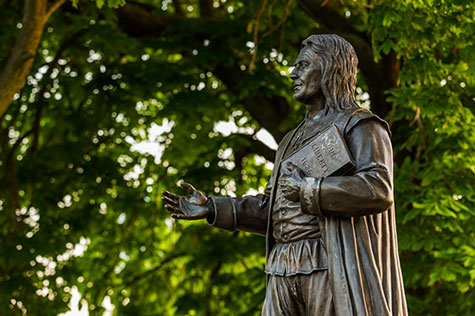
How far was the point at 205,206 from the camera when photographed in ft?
19.0

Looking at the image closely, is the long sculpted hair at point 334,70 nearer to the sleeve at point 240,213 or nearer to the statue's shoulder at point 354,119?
the statue's shoulder at point 354,119

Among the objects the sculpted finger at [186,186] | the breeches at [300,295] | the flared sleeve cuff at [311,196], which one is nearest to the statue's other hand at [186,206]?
the sculpted finger at [186,186]

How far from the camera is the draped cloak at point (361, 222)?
5.09m

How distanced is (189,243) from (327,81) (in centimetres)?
760

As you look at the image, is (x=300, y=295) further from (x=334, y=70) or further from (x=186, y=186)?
(x=334, y=70)

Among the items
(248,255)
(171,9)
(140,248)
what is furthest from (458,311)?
(171,9)

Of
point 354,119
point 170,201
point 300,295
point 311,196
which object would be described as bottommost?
point 300,295

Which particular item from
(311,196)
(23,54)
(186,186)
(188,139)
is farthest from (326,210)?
(188,139)

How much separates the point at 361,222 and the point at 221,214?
3.08 ft

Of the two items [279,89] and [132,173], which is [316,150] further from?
[132,173]

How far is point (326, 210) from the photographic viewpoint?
16.9 ft

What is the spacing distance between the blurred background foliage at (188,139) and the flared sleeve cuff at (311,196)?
4610mm

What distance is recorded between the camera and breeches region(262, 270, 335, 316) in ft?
17.2

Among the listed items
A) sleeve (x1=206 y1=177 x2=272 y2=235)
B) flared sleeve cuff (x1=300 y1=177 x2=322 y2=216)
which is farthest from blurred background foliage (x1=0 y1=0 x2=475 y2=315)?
flared sleeve cuff (x1=300 y1=177 x2=322 y2=216)
